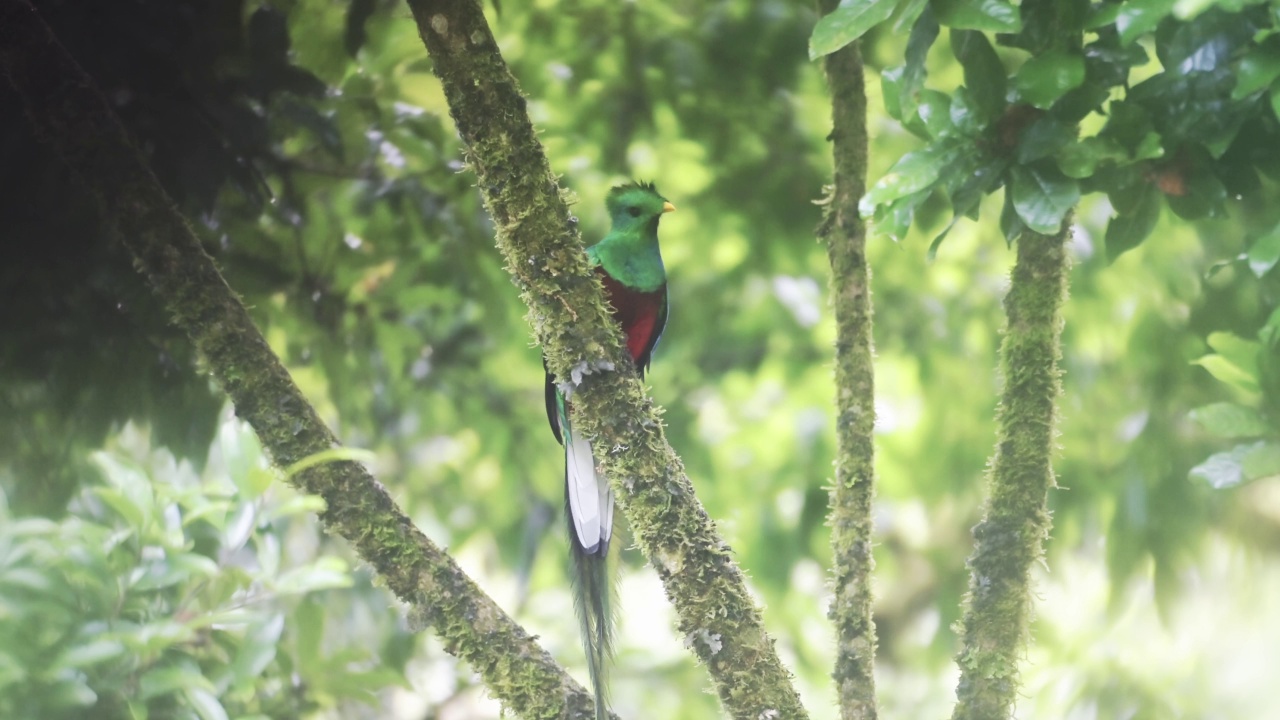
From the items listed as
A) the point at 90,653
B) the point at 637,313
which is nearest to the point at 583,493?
the point at 637,313

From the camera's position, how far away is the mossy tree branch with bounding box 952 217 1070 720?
1.35 m

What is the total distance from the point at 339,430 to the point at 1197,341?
1661 mm

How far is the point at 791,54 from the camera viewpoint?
6.83ft

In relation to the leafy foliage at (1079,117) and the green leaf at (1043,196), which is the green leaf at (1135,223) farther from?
the green leaf at (1043,196)

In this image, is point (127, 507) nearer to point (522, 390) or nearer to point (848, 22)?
point (522, 390)

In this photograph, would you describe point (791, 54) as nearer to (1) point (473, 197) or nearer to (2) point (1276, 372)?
(1) point (473, 197)

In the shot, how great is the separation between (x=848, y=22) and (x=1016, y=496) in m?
0.67

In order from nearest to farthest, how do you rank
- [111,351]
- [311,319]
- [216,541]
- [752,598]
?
[752,598], [216,541], [111,351], [311,319]

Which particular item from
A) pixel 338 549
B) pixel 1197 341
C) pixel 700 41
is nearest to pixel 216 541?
pixel 338 549

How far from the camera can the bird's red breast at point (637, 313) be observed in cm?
159

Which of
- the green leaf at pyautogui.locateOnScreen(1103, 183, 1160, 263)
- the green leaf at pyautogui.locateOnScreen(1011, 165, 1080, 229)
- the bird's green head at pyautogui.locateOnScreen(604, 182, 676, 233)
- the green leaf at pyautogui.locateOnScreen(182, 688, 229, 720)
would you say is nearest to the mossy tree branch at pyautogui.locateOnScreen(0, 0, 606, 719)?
the green leaf at pyautogui.locateOnScreen(182, 688, 229, 720)

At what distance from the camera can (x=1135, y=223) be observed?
1.33 meters

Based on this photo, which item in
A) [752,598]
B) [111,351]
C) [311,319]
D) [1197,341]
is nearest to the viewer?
[752,598]

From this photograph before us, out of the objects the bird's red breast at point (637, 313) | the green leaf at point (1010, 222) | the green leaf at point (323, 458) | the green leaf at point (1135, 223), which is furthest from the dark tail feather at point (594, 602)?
the green leaf at point (1135, 223)
